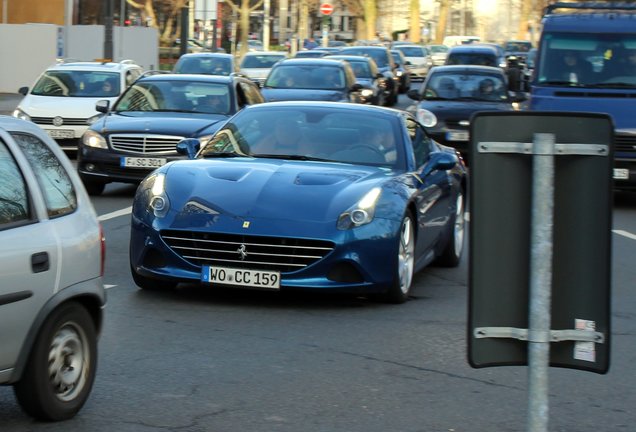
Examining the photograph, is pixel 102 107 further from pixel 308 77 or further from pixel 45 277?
pixel 45 277

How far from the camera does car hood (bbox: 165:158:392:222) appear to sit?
354 inches

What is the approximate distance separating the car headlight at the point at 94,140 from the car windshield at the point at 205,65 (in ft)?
51.7

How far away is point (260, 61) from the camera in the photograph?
143 feet

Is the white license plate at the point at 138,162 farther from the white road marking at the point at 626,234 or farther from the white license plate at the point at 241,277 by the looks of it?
the white license plate at the point at 241,277

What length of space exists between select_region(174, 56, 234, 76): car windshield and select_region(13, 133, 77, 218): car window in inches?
1034

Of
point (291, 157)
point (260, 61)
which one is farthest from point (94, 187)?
point (260, 61)

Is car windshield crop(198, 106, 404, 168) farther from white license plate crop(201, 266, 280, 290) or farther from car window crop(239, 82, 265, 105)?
car window crop(239, 82, 265, 105)

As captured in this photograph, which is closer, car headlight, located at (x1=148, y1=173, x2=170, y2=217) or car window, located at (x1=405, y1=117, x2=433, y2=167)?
car headlight, located at (x1=148, y1=173, x2=170, y2=217)

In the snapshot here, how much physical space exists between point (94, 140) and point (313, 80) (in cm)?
1049

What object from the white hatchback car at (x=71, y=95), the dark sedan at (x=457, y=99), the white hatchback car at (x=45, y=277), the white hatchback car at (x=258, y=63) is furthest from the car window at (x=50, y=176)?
the white hatchback car at (x=258, y=63)

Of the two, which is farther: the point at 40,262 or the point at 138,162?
the point at 138,162

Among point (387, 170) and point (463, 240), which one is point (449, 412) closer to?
point (387, 170)

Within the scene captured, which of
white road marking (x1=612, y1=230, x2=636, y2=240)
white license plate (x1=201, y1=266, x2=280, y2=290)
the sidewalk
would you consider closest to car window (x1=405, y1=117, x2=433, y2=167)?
white license plate (x1=201, y1=266, x2=280, y2=290)

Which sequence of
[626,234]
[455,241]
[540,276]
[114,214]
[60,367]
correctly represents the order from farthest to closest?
[114,214], [626,234], [455,241], [60,367], [540,276]
